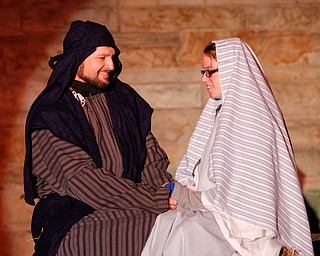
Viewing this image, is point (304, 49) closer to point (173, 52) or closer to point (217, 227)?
point (173, 52)


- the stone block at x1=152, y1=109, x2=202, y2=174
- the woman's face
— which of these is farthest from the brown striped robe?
the stone block at x1=152, y1=109, x2=202, y2=174

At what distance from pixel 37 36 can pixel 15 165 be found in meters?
1.10

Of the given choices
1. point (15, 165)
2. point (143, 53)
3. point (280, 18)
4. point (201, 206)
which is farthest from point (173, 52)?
point (201, 206)

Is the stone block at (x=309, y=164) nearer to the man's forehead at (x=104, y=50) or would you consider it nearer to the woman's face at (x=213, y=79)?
the woman's face at (x=213, y=79)

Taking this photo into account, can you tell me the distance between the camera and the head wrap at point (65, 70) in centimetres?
576

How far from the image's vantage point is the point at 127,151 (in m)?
5.95

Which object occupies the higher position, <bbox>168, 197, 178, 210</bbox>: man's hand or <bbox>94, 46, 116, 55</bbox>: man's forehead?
<bbox>94, 46, 116, 55</bbox>: man's forehead

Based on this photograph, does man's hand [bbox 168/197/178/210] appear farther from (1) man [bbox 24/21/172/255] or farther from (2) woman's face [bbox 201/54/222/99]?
(2) woman's face [bbox 201/54/222/99]

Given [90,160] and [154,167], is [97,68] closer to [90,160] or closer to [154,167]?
[90,160]

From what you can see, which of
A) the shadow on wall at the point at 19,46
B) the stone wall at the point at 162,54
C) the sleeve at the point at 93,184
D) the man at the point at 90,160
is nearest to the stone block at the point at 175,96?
the stone wall at the point at 162,54

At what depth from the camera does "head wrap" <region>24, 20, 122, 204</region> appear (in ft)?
18.9

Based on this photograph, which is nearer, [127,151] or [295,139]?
[127,151]

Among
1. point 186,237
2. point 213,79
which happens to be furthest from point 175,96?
point 186,237

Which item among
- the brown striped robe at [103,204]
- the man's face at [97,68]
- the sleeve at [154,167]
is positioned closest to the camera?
the brown striped robe at [103,204]
